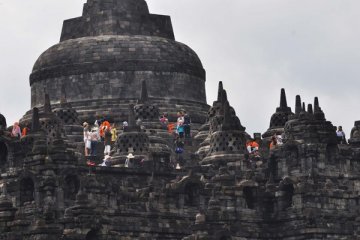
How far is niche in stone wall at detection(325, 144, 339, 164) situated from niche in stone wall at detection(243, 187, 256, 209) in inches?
240

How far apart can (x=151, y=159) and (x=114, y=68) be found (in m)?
21.1

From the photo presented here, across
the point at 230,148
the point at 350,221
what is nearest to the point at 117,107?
the point at 230,148

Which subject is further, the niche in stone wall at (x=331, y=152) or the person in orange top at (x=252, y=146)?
the person in orange top at (x=252, y=146)

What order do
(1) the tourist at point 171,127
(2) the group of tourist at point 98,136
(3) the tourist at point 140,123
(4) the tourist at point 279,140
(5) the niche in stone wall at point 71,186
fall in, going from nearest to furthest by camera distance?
1. (5) the niche in stone wall at point 71,186
2. (2) the group of tourist at point 98,136
3. (4) the tourist at point 279,140
4. (3) the tourist at point 140,123
5. (1) the tourist at point 171,127

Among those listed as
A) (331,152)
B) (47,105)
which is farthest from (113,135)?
(331,152)

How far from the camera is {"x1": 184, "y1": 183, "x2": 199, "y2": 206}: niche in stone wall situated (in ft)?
446

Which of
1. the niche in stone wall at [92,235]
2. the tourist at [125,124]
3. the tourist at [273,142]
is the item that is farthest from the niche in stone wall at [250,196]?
the niche in stone wall at [92,235]

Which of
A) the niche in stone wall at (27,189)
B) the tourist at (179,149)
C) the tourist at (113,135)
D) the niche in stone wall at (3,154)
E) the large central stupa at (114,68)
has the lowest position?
the niche in stone wall at (27,189)

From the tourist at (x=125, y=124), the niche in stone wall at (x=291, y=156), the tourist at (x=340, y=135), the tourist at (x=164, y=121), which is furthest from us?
the tourist at (x=164, y=121)

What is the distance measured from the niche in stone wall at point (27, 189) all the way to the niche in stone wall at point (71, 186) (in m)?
1.82

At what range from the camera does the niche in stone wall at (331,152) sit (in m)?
143

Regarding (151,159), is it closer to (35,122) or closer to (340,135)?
(35,122)

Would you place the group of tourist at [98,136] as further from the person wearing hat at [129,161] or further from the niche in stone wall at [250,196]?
the niche in stone wall at [250,196]

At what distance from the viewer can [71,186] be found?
130 metres
